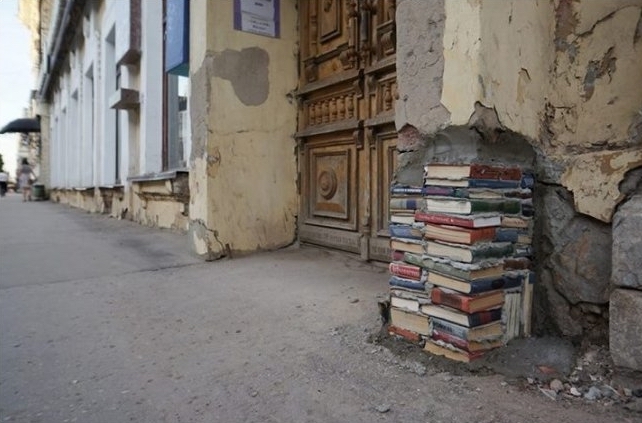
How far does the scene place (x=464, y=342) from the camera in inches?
68.5

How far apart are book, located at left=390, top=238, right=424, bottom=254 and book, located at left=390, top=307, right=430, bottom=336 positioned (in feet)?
0.85

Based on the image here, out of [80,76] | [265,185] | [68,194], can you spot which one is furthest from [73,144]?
[265,185]

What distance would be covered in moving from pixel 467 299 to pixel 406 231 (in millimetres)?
418

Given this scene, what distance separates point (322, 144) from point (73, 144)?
48.7 ft

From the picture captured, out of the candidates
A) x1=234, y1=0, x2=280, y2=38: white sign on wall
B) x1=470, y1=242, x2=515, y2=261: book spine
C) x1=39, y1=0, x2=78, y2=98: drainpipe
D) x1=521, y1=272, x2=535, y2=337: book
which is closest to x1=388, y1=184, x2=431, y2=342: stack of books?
x1=470, y1=242, x2=515, y2=261: book spine

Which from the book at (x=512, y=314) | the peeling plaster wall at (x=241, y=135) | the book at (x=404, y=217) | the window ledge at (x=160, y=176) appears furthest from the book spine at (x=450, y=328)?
the window ledge at (x=160, y=176)

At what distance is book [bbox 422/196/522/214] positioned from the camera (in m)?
1.78

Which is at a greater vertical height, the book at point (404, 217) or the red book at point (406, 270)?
the book at point (404, 217)

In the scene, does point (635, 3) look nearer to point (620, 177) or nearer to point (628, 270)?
point (620, 177)

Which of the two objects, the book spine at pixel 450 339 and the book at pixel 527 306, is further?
the book at pixel 527 306

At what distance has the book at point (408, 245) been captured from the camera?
1951 mm

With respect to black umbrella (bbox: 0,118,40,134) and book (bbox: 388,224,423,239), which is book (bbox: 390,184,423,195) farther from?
black umbrella (bbox: 0,118,40,134)

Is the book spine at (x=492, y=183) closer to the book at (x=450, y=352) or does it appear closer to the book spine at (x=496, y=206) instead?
the book spine at (x=496, y=206)

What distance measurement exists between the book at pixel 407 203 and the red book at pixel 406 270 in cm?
24
